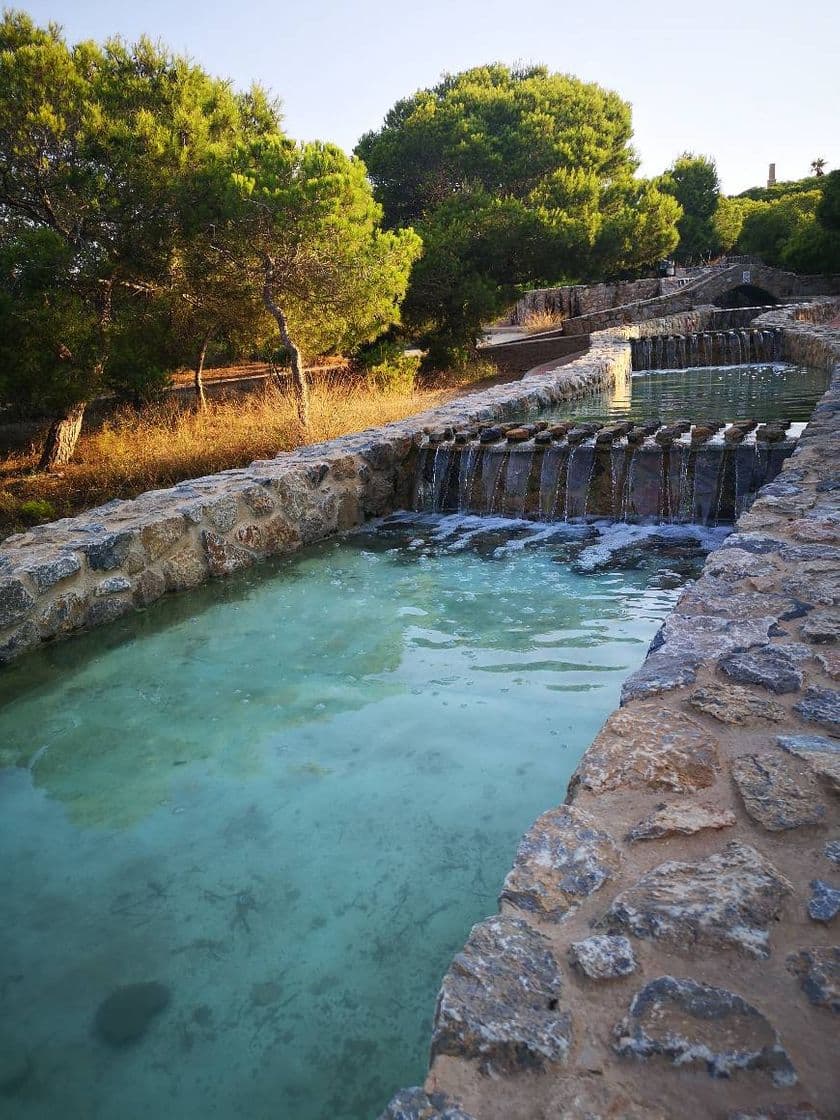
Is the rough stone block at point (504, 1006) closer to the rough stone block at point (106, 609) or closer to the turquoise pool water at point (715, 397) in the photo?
the rough stone block at point (106, 609)

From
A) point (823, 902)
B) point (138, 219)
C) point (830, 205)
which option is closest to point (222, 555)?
point (823, 902)

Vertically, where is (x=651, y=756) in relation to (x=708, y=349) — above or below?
below

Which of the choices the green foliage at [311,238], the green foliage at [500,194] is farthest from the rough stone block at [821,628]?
the green foliage at [500,194]

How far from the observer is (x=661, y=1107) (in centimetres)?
114

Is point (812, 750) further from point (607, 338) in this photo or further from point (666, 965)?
point (607, 338)

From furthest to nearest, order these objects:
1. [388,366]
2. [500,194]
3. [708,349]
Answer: [500,194] → [708,349] → [388,366]

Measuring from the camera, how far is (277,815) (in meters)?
2.78

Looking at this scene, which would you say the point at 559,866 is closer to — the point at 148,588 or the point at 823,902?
the point at 823,902

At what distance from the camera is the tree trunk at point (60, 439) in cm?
1080

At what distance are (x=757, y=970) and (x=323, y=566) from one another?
4568 millimetres

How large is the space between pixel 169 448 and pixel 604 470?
5653mm

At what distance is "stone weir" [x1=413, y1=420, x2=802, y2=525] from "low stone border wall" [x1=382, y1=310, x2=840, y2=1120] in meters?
3.66

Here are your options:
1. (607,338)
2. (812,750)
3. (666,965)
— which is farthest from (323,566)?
(607,338)

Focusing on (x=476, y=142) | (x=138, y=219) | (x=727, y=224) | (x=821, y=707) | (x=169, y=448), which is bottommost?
(x=821, y=707)
